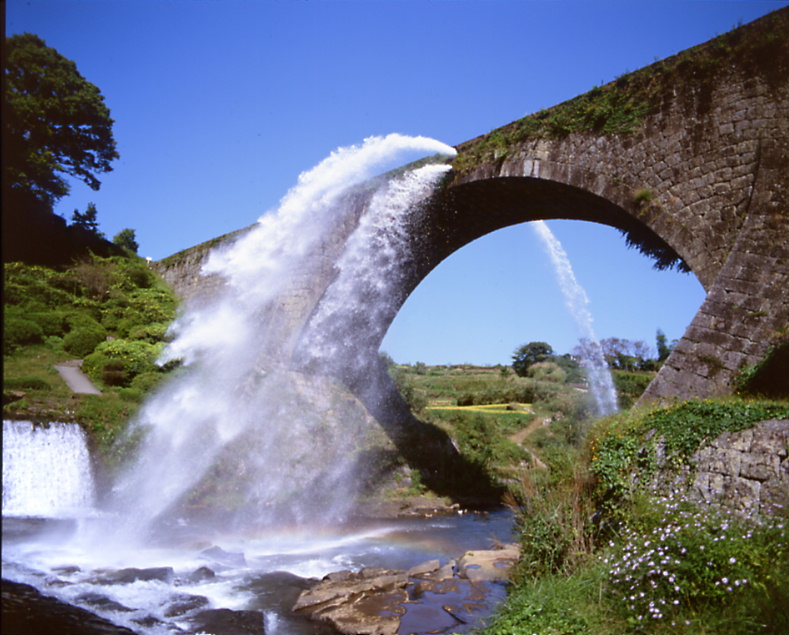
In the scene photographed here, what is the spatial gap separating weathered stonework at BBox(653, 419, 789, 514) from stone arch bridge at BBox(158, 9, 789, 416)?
185cm

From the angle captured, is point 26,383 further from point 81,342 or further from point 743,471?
point 743,471

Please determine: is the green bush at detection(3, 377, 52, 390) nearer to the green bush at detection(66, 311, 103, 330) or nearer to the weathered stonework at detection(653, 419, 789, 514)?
the green bush at detection(66, 311, 103, 330)

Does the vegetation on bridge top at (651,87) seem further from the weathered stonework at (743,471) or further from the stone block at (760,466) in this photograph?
the stone block at (760,466)

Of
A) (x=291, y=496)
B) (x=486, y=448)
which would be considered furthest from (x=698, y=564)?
(x=486, y=448)

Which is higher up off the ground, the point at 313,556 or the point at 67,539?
the point at 67,539

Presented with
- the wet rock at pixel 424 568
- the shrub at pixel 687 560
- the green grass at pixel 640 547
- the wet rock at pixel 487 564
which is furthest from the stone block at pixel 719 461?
the wet rock at pixel 424 568

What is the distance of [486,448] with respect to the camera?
1889cm

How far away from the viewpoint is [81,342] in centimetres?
1591

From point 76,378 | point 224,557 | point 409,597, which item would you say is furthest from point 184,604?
point 76,378

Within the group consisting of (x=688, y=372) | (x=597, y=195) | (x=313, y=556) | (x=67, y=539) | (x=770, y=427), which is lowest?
(x=313, y=556)

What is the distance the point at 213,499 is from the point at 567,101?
446 inches

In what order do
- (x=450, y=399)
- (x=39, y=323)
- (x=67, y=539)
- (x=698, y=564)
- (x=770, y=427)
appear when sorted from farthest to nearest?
(x=450, y=399)
(x=39, y=323)
(x=67, y=539)
(x=770, y=427)
(x=698, y=564)

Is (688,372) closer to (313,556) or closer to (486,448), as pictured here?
(313,556)

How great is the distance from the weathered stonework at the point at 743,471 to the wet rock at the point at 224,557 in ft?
22.1
